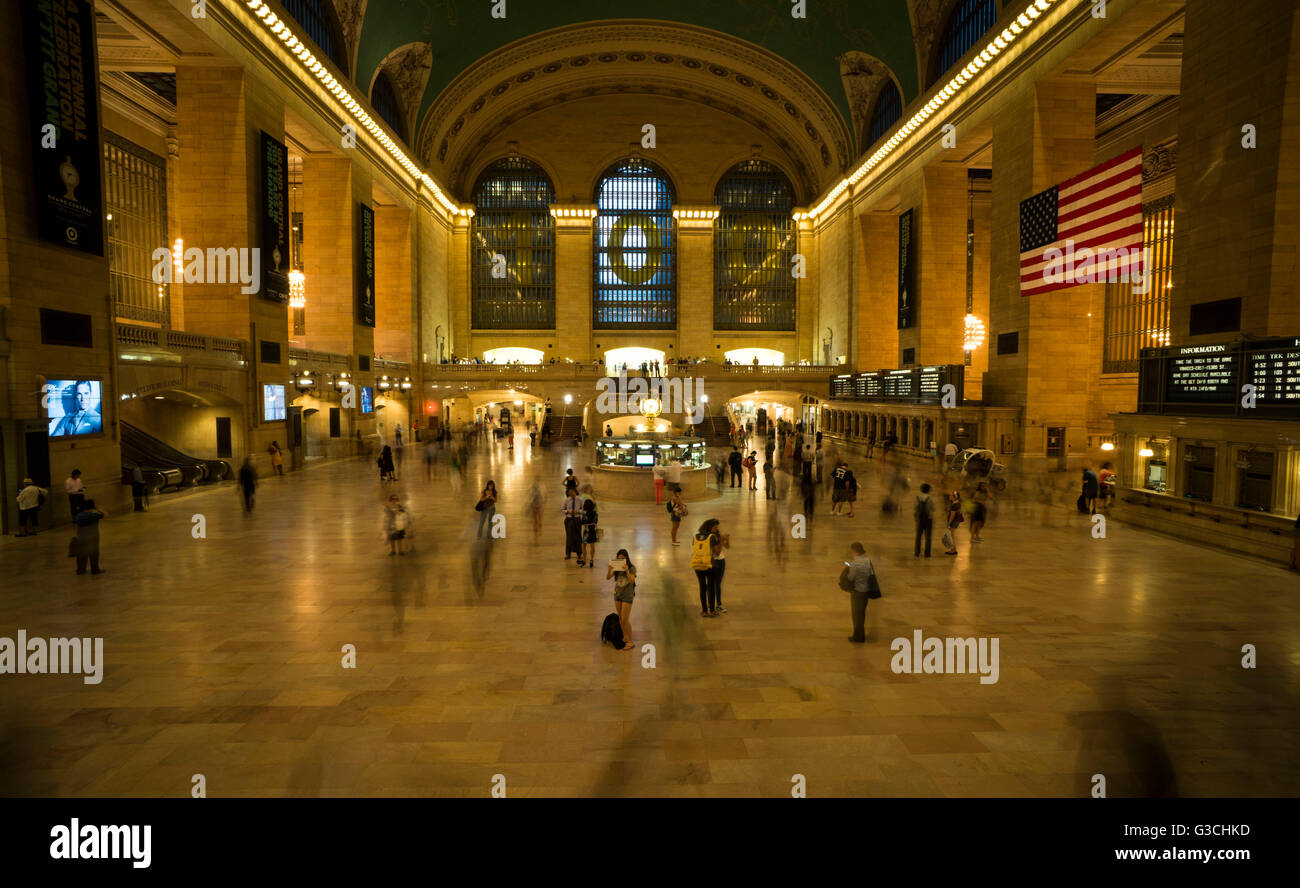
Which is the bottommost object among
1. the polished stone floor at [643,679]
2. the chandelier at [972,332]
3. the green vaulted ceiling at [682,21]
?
the polished stone floor at [643,679]

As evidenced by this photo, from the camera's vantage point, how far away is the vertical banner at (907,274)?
31.5 meters

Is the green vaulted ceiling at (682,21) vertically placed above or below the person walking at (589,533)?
above

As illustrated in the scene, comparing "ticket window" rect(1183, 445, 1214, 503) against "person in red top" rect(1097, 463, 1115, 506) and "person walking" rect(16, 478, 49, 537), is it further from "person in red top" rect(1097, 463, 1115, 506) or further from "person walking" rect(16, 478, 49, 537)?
"person walking" rect(16, 478, 49, 537)

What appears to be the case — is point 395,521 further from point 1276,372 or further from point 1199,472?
point 1276,372

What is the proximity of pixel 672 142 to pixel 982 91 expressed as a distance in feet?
86.1

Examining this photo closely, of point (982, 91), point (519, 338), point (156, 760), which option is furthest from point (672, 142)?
point (156, 760)

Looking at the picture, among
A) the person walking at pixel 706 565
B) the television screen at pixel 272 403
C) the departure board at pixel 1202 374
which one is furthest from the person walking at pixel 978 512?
the television screen at pixel 272 403

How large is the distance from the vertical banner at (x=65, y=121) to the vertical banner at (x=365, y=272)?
14.5 meters

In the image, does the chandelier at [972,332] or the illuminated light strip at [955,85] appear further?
the chandelier at [972,332]

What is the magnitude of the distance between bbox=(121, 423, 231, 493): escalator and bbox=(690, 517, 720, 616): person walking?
15.6 m

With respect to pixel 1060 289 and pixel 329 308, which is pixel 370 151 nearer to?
pixel 329 308

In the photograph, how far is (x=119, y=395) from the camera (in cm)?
1579

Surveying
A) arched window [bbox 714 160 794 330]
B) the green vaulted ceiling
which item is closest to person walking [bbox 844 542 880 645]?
the green vaulted ceiling

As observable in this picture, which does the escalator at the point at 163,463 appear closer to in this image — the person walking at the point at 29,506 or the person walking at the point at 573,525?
the person walking at the point at 29,506
